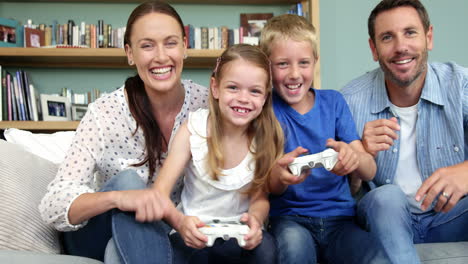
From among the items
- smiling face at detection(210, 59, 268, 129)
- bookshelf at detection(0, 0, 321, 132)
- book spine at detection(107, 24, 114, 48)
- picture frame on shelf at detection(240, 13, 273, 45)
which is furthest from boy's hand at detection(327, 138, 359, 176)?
book spine at detection(107, 24, 114, 48)

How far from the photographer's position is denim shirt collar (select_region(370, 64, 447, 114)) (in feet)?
5.21

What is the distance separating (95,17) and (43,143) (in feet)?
5.77

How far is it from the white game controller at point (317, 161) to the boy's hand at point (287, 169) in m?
0.02

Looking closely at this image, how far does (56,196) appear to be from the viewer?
1.22 metres

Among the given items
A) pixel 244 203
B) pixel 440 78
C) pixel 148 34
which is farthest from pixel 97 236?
pixel 440 78

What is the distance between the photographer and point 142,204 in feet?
3.62

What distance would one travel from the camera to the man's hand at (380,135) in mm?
1312

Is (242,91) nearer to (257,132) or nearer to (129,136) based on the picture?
(257,132)

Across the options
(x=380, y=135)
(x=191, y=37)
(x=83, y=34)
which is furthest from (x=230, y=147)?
(x=83, y=34)

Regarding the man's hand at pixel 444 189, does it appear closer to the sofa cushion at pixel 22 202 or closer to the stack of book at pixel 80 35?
the sofa cushion at pixel 22 202

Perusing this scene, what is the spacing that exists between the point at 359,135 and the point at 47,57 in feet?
7.55

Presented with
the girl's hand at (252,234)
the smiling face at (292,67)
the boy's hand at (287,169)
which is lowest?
the girl's hand at (252,234)

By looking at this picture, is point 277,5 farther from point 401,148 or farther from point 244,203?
point 244,203

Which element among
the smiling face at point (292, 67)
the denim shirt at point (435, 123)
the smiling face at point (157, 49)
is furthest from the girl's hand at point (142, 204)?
the denim shirt at point (435, 123)
